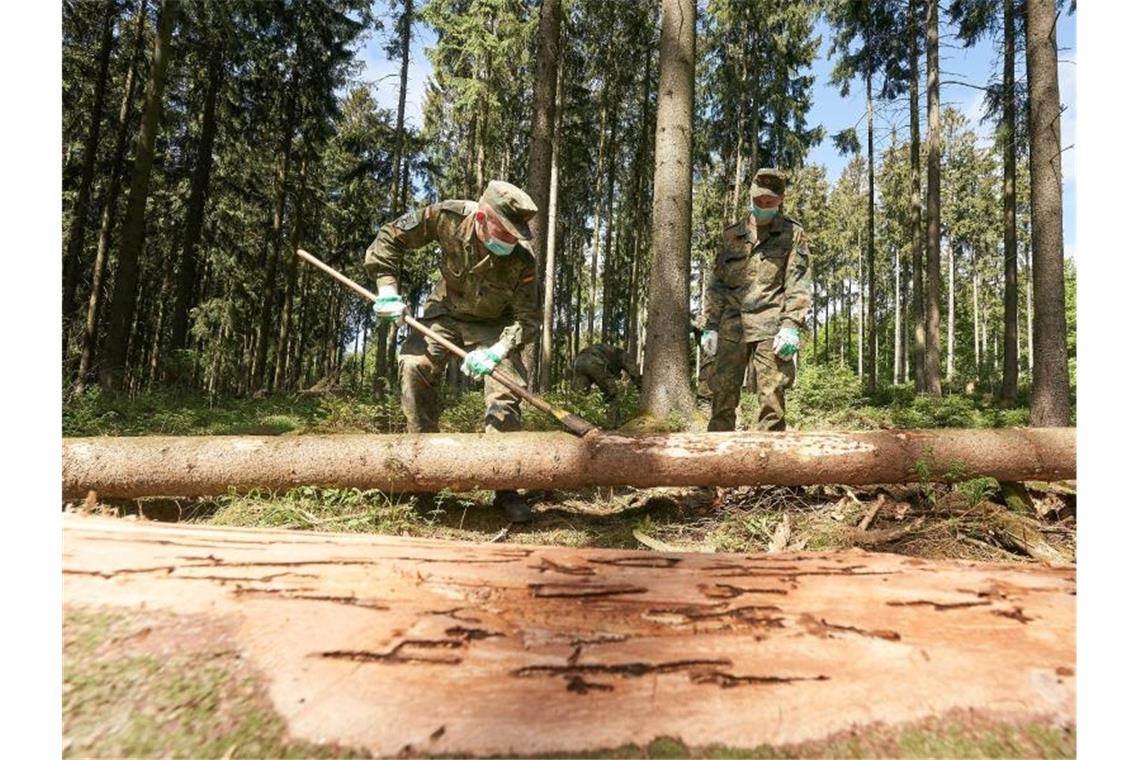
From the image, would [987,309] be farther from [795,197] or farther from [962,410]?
[962,410]

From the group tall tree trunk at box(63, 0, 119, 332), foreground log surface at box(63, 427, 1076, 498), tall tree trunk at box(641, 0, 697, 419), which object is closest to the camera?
foreground log surface at box(63, 427, 1076, 498)

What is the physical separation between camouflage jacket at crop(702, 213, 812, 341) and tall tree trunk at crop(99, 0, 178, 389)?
11.7 meters

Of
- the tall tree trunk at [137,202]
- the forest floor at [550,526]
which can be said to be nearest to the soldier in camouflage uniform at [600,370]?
the forest floor at [550,526]

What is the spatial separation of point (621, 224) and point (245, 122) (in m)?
15.2

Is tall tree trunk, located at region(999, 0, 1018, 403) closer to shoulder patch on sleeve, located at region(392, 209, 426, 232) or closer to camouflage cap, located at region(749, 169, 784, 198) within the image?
camouflage cap, located at region(749, 169, 784, 198)

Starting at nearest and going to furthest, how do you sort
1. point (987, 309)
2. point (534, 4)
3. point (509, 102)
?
1. point (534, 4)
2. point (509, 102)
3. point (987, 309)

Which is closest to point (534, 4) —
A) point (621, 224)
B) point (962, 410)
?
point (621, 224)

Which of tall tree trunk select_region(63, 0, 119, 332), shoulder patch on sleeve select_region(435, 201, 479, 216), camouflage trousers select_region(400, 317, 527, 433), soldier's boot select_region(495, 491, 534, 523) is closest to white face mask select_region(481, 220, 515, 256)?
shoulder patch on sleeve select_region(435, 201, 479, 216)

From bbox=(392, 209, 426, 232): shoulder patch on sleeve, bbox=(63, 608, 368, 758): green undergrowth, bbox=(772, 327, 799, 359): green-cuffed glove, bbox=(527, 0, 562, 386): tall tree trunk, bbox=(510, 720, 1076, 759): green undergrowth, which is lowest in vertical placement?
bbox=(510, 720, 1076, 759): green undergrowth

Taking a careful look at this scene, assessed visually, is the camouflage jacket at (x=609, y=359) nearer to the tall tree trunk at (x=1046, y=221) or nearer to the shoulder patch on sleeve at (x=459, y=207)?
the shoulder patch on sleeve at (x=459, y=207)

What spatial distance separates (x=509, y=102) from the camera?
1948cm

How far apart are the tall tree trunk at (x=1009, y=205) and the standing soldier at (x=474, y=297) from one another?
13.7m

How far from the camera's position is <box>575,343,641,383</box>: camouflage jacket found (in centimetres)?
1027

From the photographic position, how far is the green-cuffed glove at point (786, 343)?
4.94 meters
